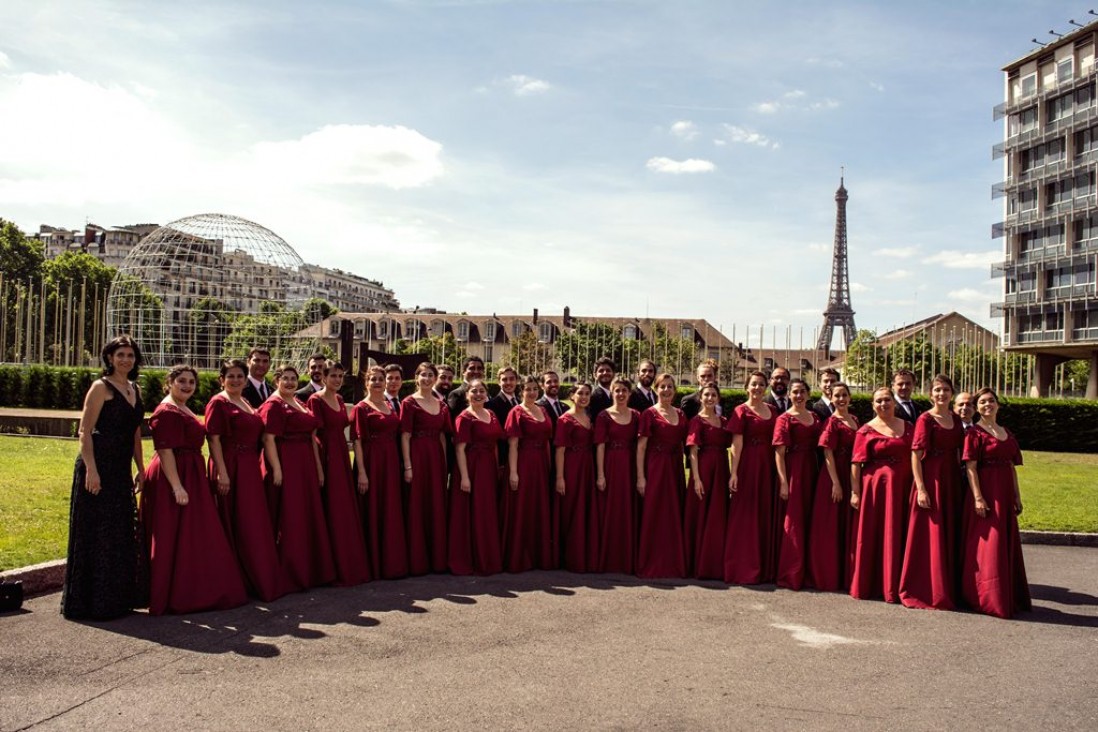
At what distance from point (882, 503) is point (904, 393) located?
126 cm

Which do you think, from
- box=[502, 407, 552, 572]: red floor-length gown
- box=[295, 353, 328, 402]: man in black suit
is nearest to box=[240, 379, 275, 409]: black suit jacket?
box=[295, 353, 328, 402]: man in black suit

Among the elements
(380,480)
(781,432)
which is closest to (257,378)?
(380,480)

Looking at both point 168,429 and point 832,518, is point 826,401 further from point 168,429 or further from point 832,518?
point 168,429

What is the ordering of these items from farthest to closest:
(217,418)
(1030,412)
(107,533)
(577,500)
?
(1030,412)
(577,500)
(217,418)
(107,533)

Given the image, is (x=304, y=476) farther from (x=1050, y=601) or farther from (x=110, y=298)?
(x=110, y=298)

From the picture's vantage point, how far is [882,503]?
27.4 ft

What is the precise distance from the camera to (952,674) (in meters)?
5.95

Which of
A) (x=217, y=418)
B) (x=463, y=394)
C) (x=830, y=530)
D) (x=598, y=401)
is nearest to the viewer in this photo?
(x=217, y=418)

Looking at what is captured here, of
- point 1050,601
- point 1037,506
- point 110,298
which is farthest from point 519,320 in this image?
point 1050,601

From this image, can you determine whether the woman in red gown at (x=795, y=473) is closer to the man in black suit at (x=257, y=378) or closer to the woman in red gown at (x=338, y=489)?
the woman in red gown at (x=338, y=489)

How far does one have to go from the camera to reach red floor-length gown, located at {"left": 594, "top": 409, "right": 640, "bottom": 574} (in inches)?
368

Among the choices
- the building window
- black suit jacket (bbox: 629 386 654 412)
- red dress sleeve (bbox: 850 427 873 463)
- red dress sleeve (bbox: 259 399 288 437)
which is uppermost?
the building window

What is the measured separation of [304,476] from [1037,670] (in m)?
6.35

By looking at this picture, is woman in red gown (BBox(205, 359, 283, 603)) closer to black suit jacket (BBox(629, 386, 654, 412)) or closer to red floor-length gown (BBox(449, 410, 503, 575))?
red floor-length gown (BBox(449, 410, 503, 575))
